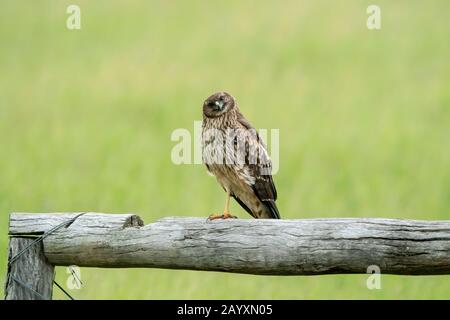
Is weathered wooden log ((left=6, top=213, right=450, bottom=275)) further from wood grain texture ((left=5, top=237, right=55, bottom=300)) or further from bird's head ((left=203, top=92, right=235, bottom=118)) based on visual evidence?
bird's head ((left=203, top=92, right=235, bottom=118))

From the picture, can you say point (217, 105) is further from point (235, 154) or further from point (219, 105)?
point (235, 154)

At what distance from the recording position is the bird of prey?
5621 millimetres

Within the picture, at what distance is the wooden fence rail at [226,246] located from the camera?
4094 millimetres

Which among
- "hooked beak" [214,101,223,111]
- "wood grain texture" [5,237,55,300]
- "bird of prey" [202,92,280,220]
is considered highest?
"hooked beak" [214,101,223,111]

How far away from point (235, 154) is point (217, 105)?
12.4 inches

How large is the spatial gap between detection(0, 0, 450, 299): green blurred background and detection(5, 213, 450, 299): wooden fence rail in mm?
3137

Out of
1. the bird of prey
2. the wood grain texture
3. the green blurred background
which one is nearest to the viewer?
the wood grain texture

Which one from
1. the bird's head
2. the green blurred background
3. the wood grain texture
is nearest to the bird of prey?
the bird's head

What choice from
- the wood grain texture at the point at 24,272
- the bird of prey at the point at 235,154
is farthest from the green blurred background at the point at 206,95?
the wood grain texture at the point at 24,272

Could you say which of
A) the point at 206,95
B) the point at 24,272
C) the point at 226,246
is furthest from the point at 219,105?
the point at 206,95

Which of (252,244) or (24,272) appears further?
(24,272)

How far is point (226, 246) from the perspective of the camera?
4.26 m

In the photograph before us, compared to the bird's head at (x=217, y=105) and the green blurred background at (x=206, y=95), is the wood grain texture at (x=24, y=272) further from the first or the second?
the green blurred background at (x=206, y=95)
